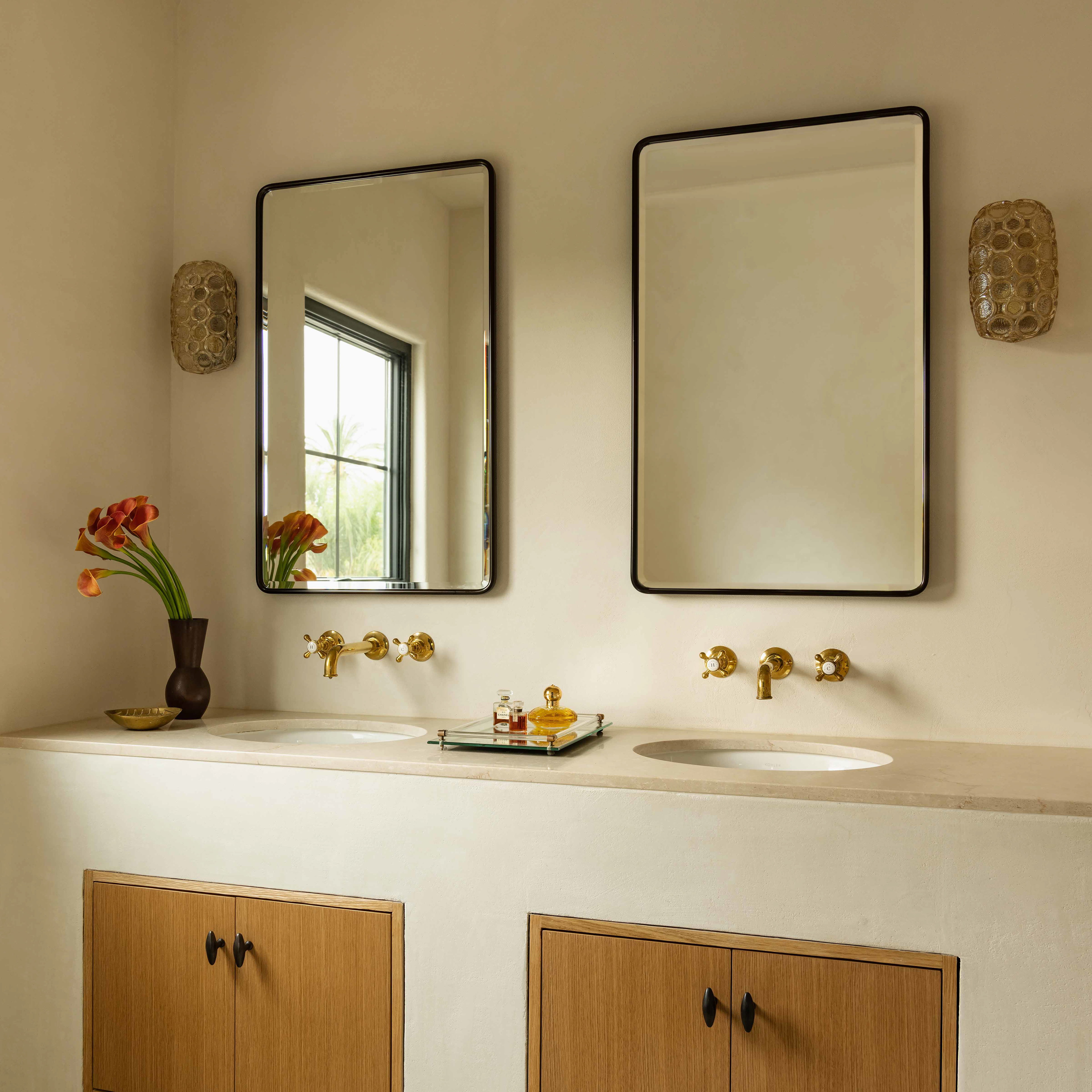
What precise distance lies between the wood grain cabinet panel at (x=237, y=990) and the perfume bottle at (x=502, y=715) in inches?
13.0

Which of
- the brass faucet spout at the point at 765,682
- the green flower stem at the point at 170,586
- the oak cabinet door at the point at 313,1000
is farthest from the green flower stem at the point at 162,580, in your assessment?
the brass faucet spout at the point at 765,682

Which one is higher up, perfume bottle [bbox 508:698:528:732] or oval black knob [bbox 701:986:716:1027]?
perfume bottle [bbox 508:698:528:732]

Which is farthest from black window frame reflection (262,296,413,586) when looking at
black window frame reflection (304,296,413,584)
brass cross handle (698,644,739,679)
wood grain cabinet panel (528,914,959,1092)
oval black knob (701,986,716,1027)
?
oval black knob (701,986,716,1027)

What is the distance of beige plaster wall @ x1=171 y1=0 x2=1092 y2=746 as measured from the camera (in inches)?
68.3

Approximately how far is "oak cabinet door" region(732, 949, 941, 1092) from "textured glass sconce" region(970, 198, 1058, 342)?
3.47 ft

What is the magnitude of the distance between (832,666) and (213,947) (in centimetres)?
116

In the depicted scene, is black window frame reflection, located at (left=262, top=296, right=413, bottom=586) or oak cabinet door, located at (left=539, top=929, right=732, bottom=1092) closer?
oak cabinet door, located at (left=539, top=929, right=732, bottom=1092)

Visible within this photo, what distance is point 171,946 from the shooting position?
1658 millimetres

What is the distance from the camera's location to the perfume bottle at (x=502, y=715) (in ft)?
5.52

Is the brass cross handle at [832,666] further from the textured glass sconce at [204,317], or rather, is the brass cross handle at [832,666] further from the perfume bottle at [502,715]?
the textured glass sconce at [204,317]

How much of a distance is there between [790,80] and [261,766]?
1568 millimetres

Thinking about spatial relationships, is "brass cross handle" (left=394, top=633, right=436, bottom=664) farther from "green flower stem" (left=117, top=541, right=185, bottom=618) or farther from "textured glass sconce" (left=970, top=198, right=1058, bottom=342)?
"textured glass sconce" (left=970, top=198, right=1058, bottom=342)

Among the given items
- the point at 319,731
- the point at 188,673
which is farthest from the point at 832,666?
the point at 188,673

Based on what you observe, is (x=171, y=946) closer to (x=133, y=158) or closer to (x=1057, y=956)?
(x=1057, y=956)
